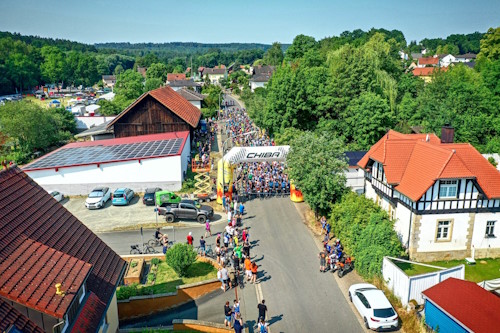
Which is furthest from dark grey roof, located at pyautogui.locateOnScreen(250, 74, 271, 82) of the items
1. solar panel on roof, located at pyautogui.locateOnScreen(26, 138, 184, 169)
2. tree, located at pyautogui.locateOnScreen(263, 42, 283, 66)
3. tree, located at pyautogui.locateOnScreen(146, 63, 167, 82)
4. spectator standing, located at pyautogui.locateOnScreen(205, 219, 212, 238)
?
spectator standing, located at pyautogui.locateOnScreen(205, 219, 212, 238)

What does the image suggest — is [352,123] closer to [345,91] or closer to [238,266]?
[345,91]

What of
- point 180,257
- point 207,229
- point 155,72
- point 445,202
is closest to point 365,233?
point 445,202

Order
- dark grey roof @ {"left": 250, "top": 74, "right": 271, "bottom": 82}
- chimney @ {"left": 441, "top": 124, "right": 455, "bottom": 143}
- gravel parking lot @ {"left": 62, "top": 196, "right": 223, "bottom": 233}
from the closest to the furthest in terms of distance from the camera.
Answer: chimney @ {"left": 441, "top": 124, "right": 455, "bottom": 143} < gravel parking lot @ {"left": 62, "top": 196, "right": 223, "bottom": 233} < dark grey roof @ {"left": 250, "top": 74, "right": 271, "bottom": 82}

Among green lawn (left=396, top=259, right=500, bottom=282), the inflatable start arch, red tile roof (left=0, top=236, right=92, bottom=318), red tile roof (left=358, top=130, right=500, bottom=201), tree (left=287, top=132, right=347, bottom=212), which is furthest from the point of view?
the inflatable start arch

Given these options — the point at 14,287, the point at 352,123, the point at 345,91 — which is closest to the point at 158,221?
the point at 14,287

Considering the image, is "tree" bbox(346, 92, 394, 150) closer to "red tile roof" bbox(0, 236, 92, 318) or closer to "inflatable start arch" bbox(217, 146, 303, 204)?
"inflatable start arch" bbox(217, 146, 303, 204)

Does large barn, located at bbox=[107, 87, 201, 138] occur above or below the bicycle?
above

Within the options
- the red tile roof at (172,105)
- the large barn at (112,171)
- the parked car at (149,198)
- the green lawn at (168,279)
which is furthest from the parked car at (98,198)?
the red tile roof at (172,105)
